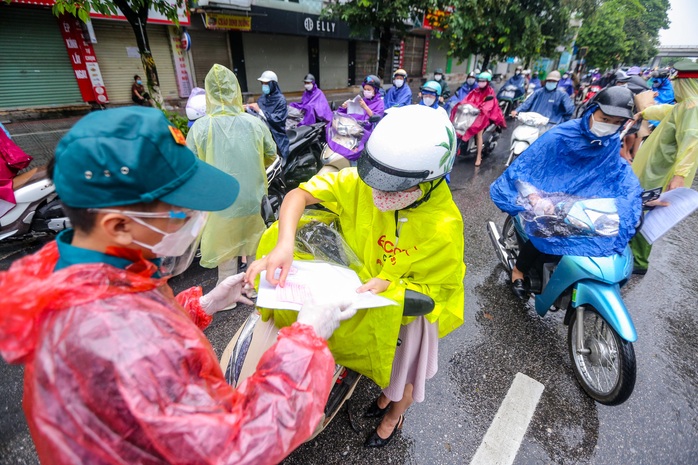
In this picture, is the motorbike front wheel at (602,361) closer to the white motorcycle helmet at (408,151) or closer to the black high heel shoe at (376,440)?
the black high heel shoe at (376,440)

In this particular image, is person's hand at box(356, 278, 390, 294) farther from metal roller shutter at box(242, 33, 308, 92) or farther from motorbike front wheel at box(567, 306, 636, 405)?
metal roller shutter at box(242, 33, 308, 92)

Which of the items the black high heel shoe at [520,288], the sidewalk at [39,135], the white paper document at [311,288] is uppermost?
the white paper document at [311,288]

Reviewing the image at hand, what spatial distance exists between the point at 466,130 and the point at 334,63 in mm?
13983

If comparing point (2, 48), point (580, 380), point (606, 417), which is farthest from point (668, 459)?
point (2, 48)

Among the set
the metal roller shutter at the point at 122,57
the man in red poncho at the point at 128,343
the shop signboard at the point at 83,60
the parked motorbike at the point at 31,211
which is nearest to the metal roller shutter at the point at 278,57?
the metal roller shutter at the point at 122,57

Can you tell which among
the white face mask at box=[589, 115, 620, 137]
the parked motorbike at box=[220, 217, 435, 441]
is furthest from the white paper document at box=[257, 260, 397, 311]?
the white face mask at box=[589, 115, 620, 137]

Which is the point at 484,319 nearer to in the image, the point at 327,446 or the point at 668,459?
the point at 668,459

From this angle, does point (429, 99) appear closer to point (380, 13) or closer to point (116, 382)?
point (380, 13)

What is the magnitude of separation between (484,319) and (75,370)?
3085mm

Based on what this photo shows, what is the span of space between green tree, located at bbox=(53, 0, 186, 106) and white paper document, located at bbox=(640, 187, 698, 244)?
17.9ft

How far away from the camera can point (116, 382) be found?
70 centimetres

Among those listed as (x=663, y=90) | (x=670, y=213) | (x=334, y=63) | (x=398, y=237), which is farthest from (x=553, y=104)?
(x=334, y=63)

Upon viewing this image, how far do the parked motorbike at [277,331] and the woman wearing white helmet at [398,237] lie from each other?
0.08m

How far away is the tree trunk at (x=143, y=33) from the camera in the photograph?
4633 millimetres
